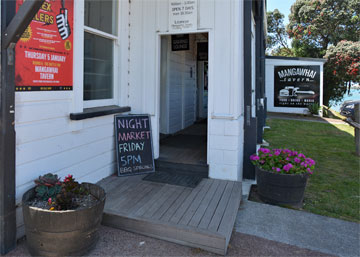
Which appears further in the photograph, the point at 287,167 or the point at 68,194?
the point at 287,167

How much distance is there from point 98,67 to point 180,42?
312 centimetres

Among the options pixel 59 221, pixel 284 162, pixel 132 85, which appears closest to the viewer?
pixel 59 221

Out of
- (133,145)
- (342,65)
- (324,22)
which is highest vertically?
(324,22)

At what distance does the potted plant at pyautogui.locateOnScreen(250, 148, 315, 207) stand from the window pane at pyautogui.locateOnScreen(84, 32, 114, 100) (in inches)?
92.4

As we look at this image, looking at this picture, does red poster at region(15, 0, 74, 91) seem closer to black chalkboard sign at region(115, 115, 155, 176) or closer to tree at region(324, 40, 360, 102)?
black chalkboard sign at region(115, 115, 155, 176)

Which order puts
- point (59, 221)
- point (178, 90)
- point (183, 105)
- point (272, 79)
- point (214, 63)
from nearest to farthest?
point (59, 221)
point (214, 63)
point (178, 90)
point (183, 105)
point (272, 79)

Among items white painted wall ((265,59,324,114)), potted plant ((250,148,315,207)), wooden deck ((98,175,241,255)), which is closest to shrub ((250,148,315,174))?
potted plant ((250,148,315,207))

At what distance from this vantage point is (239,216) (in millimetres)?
3463

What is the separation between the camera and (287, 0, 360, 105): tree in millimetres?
17609

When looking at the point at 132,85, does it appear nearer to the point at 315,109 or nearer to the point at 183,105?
the point at 183,105

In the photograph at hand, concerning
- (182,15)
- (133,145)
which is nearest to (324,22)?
(182,15)

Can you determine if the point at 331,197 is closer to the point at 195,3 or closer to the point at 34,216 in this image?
the point at 195,3

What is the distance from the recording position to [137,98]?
4602 mm

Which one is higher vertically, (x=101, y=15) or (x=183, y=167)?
(x=101, y=15)
